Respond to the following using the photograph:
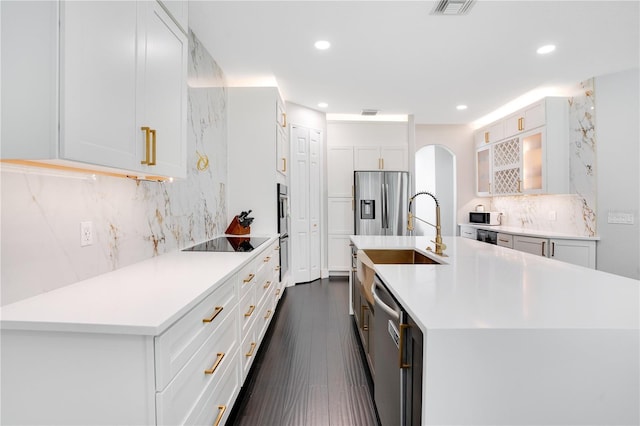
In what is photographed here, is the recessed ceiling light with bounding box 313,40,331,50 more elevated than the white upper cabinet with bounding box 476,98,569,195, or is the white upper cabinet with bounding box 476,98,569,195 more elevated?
the recessed ceiling light with bounding box 313,40,331,50

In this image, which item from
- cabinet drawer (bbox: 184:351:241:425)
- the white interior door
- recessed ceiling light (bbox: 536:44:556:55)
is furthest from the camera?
the white interior door

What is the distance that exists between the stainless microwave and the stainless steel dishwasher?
14.7ft

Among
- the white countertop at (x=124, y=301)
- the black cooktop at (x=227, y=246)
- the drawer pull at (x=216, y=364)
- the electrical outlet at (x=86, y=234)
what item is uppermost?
the electrical outlet at (x=86, y=234)

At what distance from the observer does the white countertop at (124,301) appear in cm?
89

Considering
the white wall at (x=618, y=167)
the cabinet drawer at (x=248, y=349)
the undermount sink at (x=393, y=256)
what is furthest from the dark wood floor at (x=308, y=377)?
the white wall at (x=618, y=167)

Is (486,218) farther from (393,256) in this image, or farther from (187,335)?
(187,335)

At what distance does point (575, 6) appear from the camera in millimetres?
2258

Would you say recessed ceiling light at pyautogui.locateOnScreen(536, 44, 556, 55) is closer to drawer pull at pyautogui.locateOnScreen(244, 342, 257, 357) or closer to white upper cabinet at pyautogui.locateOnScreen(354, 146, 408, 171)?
white upper cabinet at pyautogui.locateOnScreen(354, 146, 408, 171)

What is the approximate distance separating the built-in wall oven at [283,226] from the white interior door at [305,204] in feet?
1.12

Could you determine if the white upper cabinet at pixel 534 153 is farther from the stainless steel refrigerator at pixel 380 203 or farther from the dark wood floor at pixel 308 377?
the dark wood floor at pixel 308 377

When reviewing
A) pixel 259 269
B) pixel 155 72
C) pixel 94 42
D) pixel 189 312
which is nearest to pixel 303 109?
pixel 259 269

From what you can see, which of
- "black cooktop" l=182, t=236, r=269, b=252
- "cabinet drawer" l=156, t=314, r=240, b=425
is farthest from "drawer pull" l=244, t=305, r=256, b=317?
"black cooktop" l=182, t=236, r=269, b=252

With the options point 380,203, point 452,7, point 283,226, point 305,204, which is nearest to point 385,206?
point 380,203

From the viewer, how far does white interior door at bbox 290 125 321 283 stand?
4.48 metres
